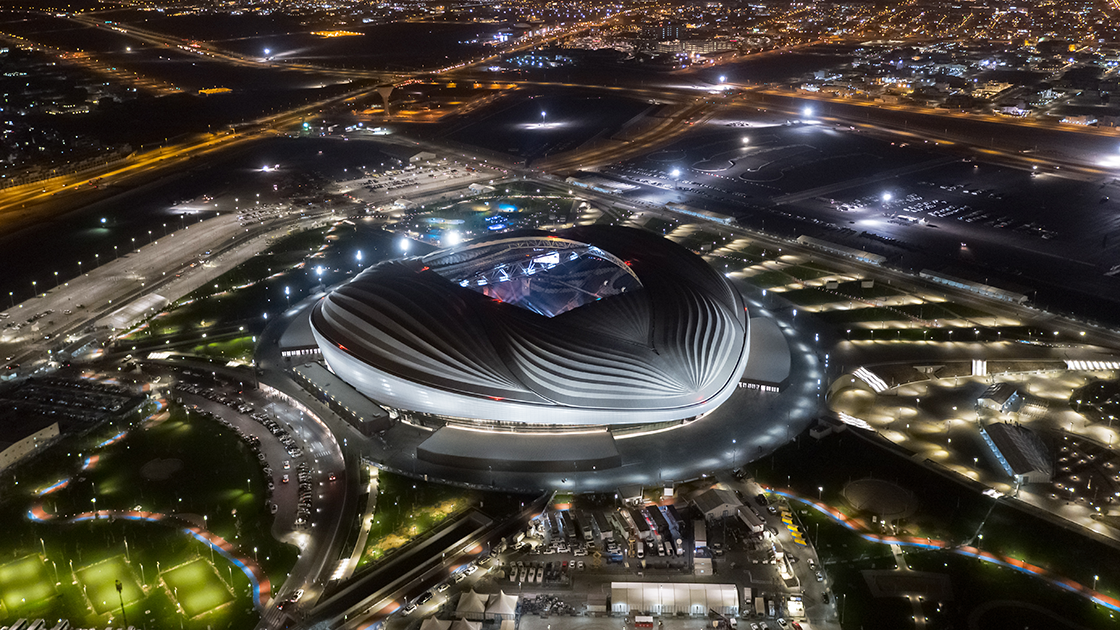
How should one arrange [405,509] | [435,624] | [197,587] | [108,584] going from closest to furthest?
[435,624]
[197,587]
[108,584]
[405,509]

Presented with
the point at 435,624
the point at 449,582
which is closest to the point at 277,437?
the point at 449,582

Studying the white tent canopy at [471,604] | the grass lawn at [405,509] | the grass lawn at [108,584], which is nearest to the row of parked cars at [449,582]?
the white tent canopy at [471,604]

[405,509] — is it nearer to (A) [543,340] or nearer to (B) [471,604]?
(B) [471,604]

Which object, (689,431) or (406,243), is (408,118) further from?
(689,431)

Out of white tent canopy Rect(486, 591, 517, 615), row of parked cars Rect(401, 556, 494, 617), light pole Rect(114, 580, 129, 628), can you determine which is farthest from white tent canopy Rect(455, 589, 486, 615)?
light pole Rect(114, 580, 129, 628)

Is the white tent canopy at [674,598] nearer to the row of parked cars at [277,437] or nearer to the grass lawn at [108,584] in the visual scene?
the row of parked cars at [277,437]
